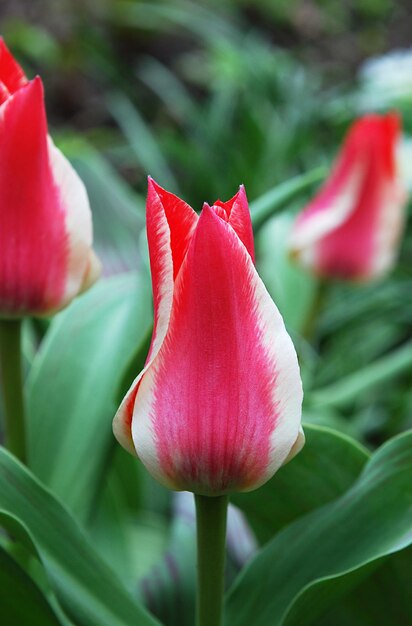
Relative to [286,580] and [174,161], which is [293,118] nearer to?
[174,161]

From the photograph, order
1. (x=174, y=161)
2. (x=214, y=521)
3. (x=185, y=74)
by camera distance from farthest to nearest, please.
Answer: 1. (x=185, y=74)
2. (x=174, y=161)
3. (x=214, y=521)

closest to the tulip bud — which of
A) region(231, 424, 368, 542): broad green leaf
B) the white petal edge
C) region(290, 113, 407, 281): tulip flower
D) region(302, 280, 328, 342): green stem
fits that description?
the white petal edge

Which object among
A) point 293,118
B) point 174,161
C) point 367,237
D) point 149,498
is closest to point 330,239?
point 367,237

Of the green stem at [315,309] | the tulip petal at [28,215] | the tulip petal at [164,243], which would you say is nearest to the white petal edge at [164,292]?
the tulip petal at [164,243]

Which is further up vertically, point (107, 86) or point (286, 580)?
point (107, 86)

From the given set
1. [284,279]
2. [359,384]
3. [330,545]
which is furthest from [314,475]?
[284,279]

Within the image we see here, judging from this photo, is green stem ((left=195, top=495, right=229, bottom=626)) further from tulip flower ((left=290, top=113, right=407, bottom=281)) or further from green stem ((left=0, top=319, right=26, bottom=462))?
tulip flower ((left=290, top=113, right=407, bottom=281))
